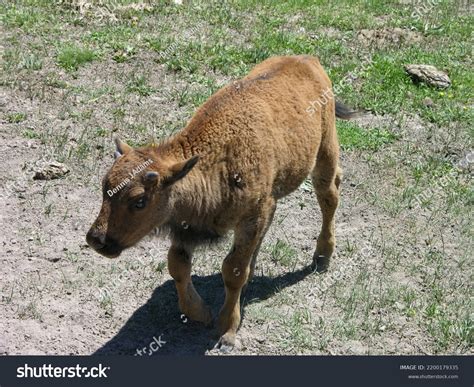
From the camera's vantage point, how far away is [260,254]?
8828 millimetres

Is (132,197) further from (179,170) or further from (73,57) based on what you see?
(73,57)

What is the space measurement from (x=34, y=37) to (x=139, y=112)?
2.99 metres

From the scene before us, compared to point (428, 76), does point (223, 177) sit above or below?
above

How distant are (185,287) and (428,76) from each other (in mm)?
6998

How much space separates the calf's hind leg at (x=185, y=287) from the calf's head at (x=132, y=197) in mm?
783

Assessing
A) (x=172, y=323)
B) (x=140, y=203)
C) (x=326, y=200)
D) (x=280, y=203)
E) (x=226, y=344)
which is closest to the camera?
(x=140, y=203)

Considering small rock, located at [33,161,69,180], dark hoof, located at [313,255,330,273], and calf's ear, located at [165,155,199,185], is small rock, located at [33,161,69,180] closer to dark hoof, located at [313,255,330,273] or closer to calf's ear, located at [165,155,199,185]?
dark hoof, located at [313,255,330,273]

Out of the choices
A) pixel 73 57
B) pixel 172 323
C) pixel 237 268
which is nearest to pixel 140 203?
pixel 237 268

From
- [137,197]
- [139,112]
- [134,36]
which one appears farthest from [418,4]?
[137,197]

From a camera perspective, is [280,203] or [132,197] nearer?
[132,197]

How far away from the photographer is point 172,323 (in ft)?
24.9

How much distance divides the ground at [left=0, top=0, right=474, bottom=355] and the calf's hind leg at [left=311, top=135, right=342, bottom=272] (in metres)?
0.18

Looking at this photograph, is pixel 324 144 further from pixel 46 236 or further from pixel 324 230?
pixel 46 236

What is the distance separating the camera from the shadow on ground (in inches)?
285
